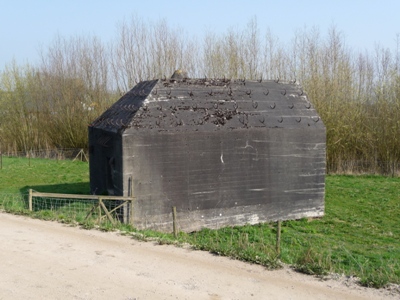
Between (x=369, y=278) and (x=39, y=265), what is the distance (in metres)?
5.34

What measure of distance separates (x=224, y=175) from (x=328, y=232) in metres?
3.42

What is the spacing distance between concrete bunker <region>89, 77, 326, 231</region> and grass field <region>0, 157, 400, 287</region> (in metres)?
0.78

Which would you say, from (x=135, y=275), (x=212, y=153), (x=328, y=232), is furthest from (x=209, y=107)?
(x=135, y=275)

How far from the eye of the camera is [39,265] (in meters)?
7.98

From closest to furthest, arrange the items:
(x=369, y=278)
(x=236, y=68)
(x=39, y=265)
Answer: (x=369, y=278), (x=39, y=265), (x=236, y=68)

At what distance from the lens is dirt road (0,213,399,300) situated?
6867mm

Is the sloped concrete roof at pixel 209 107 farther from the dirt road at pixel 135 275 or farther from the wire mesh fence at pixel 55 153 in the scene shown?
the wire mesh fence at pixel 55 153

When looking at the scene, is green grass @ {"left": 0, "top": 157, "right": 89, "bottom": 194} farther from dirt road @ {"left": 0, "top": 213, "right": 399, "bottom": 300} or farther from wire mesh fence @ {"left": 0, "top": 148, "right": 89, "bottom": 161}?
dirt road @ {"left": 0, "top": 213, "right": 399, "bottom": 300}

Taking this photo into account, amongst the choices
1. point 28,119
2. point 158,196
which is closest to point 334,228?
point 158,196

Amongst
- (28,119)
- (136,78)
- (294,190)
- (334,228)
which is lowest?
(334,228)

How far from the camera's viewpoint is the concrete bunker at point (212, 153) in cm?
1278

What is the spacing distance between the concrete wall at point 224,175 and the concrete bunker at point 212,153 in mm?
27

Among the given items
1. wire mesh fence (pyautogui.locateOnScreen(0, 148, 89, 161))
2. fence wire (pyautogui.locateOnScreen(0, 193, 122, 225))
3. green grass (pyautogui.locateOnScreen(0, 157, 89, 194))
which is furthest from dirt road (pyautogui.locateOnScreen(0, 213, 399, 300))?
wire mesh fence (pyautogui.locateOnScreen(0, 148, 89, 161))

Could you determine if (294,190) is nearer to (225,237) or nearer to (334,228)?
(334,228)
